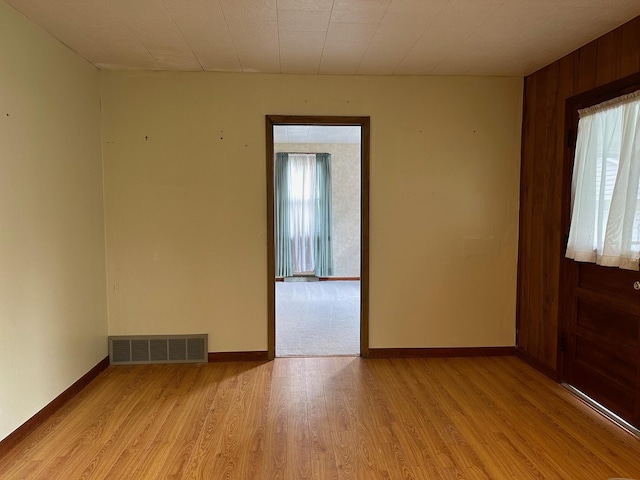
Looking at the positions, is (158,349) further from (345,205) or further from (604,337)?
(345,205)

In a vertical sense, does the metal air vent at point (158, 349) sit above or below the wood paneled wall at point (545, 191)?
below

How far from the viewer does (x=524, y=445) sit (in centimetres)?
221

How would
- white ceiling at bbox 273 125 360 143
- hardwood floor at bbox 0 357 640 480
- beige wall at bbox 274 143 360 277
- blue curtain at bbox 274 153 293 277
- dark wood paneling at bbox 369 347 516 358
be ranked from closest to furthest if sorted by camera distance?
hardwood floor at bbox 0 357 640 480 → dark wood paneling at bbox 369 347 516 358 → white ceiling at bbox 273 125 360 143 → blue curtain at bbox 274 153 293 277 → beige wall at bbox 274 143 360 277

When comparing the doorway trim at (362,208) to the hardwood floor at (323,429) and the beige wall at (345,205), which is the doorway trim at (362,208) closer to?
the hardwood floor at (323,429)

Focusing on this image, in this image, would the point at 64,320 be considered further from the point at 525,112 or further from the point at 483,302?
the point at 525,112

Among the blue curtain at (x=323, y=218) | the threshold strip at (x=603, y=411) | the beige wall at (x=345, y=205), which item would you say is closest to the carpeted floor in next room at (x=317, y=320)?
the blue curtain at (x=323, y=218)

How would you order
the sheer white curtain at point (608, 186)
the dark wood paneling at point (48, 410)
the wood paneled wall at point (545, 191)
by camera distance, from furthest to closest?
the wood paneled wall at point (545, 191), the sheer white curtain at point (608, 186), the dark wood paneling at point (48, 410)

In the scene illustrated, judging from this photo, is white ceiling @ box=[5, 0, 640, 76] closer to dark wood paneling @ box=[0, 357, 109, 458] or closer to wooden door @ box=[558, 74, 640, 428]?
wooden door @ box=[558, 74, 640, 428]

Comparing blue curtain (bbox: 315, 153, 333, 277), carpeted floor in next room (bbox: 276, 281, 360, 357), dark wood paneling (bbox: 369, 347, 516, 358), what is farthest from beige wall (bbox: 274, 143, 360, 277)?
dark wood paneling (bbox: 369, 347, 516, 358)

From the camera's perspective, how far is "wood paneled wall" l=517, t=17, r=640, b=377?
276cm

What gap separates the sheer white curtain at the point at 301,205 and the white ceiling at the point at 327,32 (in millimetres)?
4145

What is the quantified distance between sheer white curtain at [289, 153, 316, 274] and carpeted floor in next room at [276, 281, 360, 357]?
72 cm

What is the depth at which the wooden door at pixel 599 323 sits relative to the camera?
94.3 inches

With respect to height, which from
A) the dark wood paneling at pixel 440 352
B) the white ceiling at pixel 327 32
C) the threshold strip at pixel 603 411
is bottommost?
the threshold strip at pixel 603 411
